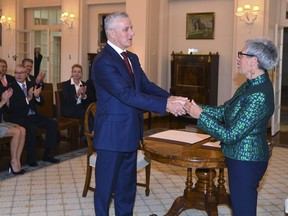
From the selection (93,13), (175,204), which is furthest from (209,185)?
(93,13)

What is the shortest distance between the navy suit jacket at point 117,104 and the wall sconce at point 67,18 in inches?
327

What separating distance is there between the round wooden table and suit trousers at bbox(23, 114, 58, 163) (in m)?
2.52

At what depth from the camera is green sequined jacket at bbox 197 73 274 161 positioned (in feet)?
7.92

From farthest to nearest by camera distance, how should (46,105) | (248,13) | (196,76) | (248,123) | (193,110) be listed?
(196,76), (248,13), (46,105), (193,110), (248,123)

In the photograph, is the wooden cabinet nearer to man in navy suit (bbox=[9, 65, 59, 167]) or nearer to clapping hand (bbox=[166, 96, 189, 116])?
man in navy suit (bbox=[9, 65, 59, 167])

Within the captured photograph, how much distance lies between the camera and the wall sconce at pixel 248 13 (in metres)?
8.08

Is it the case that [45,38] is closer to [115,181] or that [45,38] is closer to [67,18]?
[67,18]

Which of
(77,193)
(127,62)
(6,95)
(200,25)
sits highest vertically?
(200,25)

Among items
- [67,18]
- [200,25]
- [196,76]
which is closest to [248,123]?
[196,76]

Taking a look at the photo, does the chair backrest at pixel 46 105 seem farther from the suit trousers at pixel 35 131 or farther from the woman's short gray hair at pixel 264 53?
the woman's short gray hair at pixel 264 53

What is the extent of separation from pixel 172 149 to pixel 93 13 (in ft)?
27.7

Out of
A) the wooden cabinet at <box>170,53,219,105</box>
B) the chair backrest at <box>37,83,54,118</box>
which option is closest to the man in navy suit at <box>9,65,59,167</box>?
the chair backrest at <box>37,83,54,118</box>

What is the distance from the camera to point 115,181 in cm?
307

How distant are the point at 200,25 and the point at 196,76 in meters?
1.24
